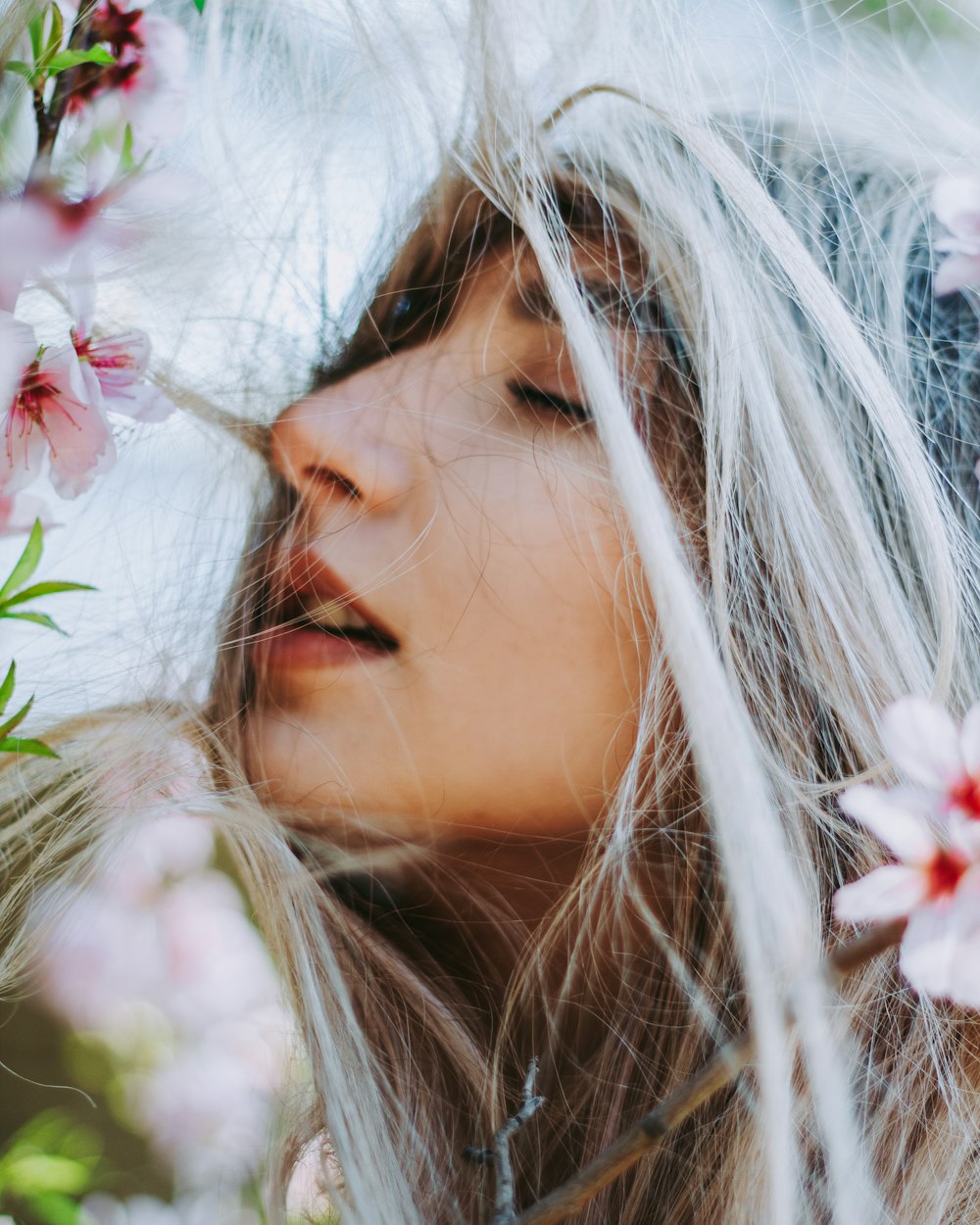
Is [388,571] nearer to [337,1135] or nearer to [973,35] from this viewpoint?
[337,1135]

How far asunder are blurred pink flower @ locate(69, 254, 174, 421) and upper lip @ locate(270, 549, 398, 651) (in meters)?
0.10

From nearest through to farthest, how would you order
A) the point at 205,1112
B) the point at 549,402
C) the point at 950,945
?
the point at 950,945
the point at 549,402
the point at 205,1112

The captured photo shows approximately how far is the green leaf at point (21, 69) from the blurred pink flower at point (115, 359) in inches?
2.9

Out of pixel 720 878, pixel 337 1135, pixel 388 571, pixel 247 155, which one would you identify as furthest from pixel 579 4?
pixel 337 1135

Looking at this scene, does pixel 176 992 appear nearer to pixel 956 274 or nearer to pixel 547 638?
pixel 547 638

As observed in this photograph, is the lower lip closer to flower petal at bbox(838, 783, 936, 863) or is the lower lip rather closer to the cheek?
the cheek

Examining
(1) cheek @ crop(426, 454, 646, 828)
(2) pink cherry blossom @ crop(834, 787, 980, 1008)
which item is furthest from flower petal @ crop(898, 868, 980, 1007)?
(1) cheek @ crop(426, 454, 646, 828)

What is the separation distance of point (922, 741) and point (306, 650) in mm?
256

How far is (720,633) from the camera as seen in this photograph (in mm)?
393

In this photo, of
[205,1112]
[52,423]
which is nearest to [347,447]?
[52,423]

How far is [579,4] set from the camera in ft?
1.43

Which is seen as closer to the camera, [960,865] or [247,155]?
[960,865]

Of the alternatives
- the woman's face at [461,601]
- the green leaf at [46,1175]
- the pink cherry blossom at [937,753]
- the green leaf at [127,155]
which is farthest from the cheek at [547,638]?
the green leaf at [46,1175]

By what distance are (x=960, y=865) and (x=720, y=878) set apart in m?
0.10
